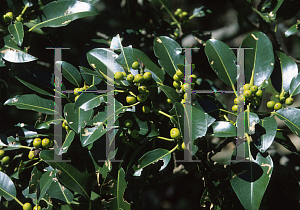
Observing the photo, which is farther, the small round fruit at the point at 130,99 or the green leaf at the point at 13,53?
the green leaf at the point at 13,53

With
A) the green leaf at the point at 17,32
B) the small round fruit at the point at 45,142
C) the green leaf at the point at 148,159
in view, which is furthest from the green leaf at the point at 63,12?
the green leaf at the point at 148,159

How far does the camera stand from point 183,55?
94cm

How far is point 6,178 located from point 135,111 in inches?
22.2

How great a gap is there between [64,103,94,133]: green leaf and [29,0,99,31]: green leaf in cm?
33

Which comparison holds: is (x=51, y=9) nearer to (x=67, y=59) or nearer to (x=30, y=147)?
(x=67, y=59)

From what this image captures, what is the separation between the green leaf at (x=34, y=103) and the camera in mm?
885

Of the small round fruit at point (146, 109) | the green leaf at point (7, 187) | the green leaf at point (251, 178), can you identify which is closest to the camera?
the green leaf at point (251, 178)

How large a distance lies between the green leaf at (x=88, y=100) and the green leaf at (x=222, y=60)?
41cm

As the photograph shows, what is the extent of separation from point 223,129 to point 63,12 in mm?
716

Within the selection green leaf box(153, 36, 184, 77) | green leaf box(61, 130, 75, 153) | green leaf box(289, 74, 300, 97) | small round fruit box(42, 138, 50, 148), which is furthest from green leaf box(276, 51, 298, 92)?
small round fruit box(42, 138, 50, 148)

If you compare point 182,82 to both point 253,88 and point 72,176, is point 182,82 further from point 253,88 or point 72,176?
point 72,176

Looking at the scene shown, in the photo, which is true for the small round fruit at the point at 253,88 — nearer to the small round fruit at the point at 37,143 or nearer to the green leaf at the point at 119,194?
the green leaf at the point at 119,194

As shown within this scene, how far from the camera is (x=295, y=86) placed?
90 centimetres

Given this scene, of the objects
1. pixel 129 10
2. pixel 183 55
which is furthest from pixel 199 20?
pixel 183 55
